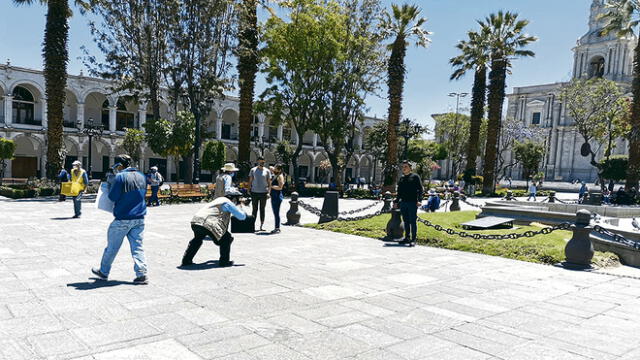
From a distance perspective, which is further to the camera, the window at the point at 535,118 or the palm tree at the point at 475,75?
the window at the point at 535,118

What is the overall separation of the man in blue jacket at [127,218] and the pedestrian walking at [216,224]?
2.48 feet

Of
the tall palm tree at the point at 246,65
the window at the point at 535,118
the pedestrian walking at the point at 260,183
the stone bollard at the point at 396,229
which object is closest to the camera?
the stone bollard at the point at 396,229

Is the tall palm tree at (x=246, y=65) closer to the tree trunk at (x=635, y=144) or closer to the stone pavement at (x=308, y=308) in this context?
the stone pavement at (x=308, y=308)

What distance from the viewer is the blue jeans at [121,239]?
5.15 meters

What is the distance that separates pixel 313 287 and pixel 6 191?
19040 mm

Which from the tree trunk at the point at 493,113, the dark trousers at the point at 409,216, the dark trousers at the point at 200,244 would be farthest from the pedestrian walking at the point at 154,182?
the tree trunk at the point at 493,113

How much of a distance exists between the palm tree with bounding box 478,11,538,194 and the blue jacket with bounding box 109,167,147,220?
2911 centimetres

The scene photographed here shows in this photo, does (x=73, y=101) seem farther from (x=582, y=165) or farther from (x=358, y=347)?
(x=582, y=165)

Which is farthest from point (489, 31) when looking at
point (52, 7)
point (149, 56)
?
point (52, 7)

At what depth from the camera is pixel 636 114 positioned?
72.7ft

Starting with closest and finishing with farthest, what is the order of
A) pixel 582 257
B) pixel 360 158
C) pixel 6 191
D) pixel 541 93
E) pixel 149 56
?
1. pixel 582 257
2. pixel 6 191
3. pixel 149 56
4. pixel 360 158
5. pixel 541 93

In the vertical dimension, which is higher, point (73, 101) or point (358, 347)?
point (73, 101)

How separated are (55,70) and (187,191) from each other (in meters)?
8.54

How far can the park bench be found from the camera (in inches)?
718
